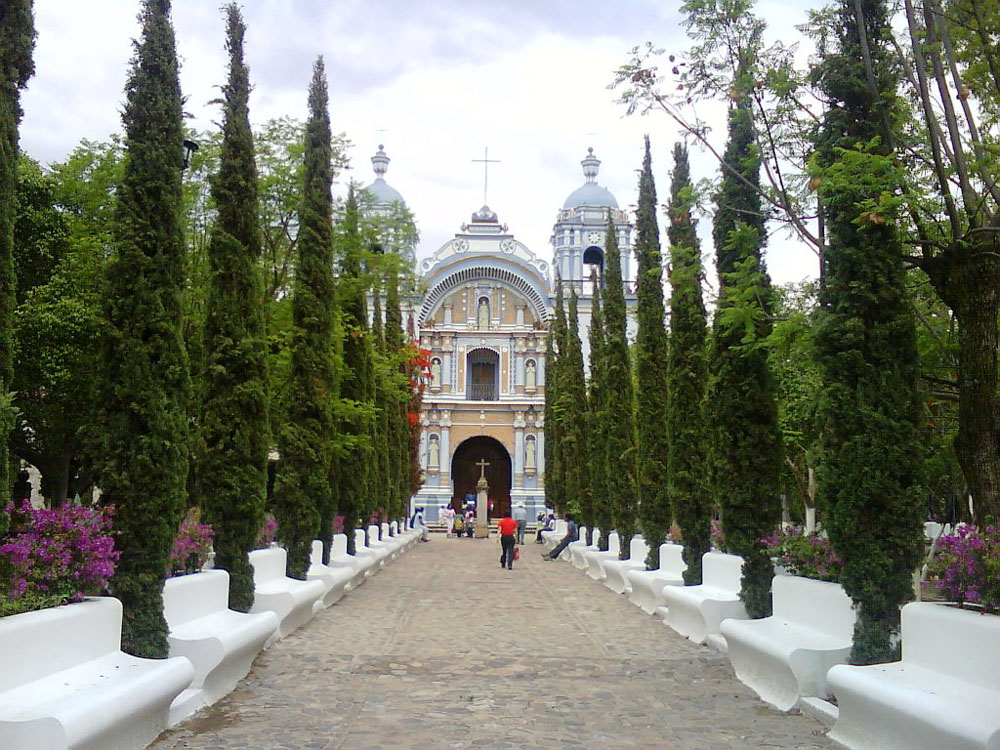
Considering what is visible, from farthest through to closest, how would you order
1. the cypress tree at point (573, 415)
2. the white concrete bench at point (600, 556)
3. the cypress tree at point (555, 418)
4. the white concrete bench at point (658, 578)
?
the cypress tree at point (555, 418)
the cypress tree at point (573, 415)
the white concrete bench at point (600, 556)
the white concrete bench at point (658, 578)

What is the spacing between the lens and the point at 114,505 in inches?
296

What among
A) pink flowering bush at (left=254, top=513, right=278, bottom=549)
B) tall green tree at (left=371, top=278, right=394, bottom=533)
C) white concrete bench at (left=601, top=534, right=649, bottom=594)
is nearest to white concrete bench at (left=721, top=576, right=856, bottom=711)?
pink flowering bush at (left=254, top=513, right=278, bottom=549)

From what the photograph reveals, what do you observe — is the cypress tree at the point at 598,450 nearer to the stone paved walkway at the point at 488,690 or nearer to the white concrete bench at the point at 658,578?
the white concrete bench at the point at 658,578

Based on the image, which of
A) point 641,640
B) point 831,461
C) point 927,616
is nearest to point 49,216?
point 641,640

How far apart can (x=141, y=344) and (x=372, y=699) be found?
3277 mm

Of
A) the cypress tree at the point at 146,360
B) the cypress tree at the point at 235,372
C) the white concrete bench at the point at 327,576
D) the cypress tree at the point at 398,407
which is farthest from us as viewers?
the cypress tree at the point at 398,407

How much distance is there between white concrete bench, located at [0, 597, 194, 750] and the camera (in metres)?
4.64

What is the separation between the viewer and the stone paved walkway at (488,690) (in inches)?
256

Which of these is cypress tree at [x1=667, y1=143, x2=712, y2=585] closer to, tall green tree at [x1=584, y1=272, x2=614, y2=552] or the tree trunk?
the tree trunk

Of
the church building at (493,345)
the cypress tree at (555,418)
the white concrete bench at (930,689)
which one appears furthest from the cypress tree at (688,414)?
the church building at (493,345)

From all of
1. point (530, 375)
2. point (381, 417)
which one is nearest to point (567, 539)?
point (381, 417)

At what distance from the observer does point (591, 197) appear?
167 ft

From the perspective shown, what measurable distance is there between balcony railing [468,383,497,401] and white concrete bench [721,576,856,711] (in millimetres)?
41181

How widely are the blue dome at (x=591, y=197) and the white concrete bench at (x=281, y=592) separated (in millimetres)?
39744
